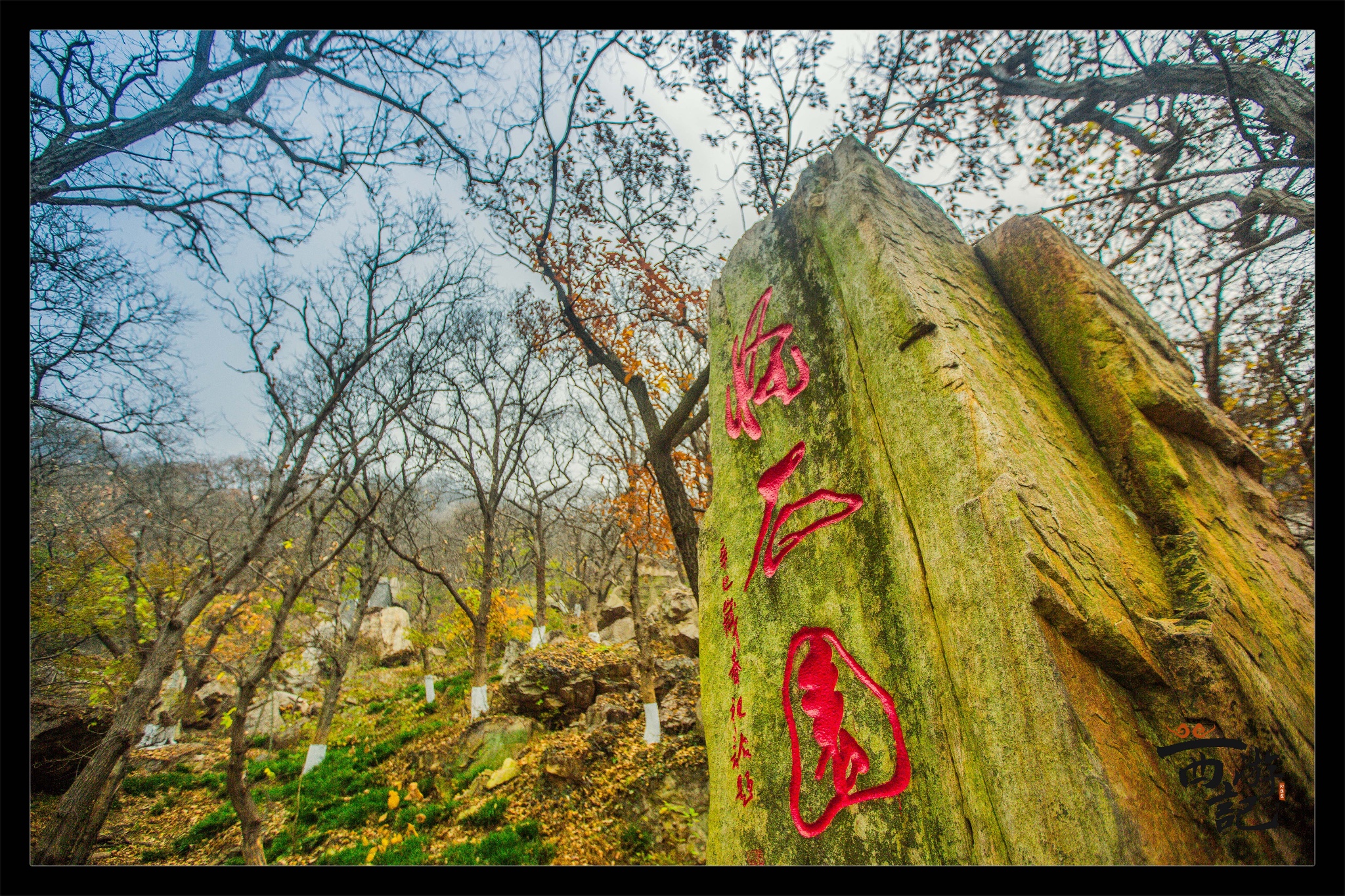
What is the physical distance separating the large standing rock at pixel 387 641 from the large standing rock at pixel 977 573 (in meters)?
19.2

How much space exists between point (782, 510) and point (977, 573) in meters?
1.12

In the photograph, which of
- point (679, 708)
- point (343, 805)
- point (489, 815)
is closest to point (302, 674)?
point (343, 805)

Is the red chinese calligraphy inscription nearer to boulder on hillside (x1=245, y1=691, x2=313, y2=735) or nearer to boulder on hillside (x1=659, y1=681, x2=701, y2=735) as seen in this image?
boulder on hillside (x1=659, y1=681, x2=701, y2=735)

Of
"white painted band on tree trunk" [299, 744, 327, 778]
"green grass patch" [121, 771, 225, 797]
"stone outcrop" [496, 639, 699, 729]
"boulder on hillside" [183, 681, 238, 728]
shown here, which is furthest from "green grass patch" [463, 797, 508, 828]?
"boulder on hillside" [183, 681, 238, 728]

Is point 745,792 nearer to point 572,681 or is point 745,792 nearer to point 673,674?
point 572,681

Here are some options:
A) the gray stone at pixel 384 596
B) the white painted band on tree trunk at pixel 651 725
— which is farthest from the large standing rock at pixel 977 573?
the gray stone at pixel 384 596

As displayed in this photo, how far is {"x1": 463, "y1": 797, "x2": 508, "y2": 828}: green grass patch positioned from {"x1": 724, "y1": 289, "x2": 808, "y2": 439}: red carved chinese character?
6.39 meters

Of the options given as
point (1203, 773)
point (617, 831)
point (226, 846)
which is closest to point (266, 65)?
point (1203, 773)

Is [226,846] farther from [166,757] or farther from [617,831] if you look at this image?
[617,831]

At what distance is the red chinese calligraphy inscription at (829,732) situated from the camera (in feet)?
6.71

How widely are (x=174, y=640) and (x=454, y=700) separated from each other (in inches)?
350

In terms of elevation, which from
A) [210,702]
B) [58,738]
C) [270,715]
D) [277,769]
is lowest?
[277,769]

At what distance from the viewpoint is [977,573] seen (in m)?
1.85

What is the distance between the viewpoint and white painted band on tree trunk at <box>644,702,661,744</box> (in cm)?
780
